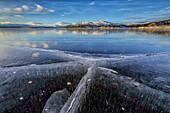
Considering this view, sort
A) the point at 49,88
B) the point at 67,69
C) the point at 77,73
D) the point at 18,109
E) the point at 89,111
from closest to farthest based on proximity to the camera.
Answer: the point at 89,111 → the point at 18,109 → the point at 49,88 → the point at 77,73 → the point at 67,69

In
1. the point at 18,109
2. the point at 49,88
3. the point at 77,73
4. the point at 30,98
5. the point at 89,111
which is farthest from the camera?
the point at 77,73

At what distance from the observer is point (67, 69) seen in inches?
210

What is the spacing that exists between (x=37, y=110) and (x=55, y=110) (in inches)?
22.7

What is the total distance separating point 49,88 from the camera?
3730 mm

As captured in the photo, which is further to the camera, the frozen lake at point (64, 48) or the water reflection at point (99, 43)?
the water reflection at point (99, 43)

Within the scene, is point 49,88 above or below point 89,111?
below

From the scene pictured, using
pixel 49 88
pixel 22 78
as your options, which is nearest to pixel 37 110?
pixel 49 88

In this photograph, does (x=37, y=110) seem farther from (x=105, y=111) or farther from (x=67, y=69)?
(x=67, y=69)

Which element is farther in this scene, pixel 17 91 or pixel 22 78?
pixel 22 78

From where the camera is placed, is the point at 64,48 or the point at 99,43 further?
the point at 99,43

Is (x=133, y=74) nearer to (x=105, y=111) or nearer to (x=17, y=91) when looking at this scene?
(x=105, y=111)

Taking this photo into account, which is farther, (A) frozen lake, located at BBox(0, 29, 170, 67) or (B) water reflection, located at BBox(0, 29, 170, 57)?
(B) water reflection, located at BBox(0, 29, 170, 57)

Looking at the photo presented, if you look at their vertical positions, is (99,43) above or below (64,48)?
above

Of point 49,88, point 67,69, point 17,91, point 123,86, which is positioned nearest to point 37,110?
point 49,88
